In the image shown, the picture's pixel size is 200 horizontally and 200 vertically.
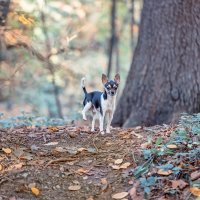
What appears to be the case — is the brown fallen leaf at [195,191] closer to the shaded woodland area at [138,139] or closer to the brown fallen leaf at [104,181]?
the shaded woodland area at [138,139]

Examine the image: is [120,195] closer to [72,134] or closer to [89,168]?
[89,168]

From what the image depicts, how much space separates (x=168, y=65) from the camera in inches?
318

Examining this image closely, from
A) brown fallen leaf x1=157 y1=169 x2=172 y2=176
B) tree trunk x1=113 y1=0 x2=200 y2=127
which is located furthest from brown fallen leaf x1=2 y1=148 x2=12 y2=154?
tree trunk x1=113 y1=0 x2=200 y2=127

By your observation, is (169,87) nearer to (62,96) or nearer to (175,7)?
(175,7)

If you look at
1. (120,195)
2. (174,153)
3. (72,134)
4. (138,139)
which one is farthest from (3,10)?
(120,195)

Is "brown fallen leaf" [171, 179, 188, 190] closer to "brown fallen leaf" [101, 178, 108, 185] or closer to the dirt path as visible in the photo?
the dirt path

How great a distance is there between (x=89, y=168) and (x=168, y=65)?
349 centimetres

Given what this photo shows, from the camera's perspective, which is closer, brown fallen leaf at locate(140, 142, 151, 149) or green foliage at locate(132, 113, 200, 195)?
green foliage at locate(132, 113, 200, 195)

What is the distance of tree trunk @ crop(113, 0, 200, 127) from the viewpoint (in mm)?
7953

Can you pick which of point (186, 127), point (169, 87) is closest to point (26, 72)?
point (169, 87)

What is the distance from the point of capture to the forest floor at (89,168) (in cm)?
467

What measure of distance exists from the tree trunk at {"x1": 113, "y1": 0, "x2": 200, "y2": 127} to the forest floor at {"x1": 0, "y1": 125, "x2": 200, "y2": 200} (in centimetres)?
187

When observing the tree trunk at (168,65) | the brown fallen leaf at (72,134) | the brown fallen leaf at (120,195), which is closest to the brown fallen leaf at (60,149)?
the brown fallen leaf at (72,134)

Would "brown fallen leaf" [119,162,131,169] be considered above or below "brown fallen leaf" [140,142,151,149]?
below
